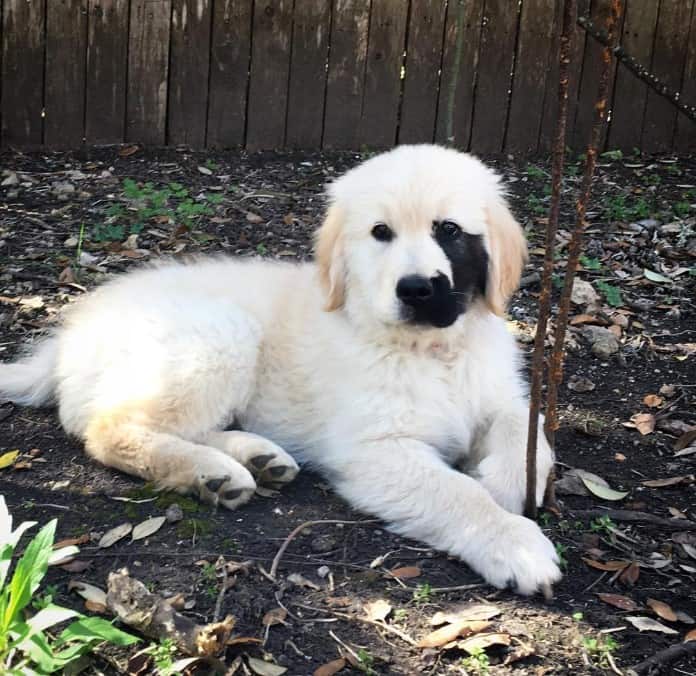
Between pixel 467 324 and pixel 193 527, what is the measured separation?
4.05 feet

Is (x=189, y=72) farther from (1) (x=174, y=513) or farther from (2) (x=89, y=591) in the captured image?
(2) (x=89, y=591)

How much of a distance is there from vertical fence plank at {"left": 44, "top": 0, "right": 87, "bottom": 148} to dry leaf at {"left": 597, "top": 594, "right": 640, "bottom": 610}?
19.0 ft

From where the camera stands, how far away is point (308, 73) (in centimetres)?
731

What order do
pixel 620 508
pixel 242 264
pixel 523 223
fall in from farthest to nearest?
pixel 523 223, pixel 242 264, pixel 620 508

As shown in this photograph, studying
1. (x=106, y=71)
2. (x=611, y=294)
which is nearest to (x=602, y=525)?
(x=611, y=294)

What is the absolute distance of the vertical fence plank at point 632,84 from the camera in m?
7.32

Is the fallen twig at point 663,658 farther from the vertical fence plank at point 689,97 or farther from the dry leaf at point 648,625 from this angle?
the vertical fence plank at point 689,97

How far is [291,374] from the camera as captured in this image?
3.76 metres

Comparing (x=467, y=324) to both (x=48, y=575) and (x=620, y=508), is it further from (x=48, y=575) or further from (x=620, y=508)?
(x=48, y=575)

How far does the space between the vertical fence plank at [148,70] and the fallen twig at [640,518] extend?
17.0 feet

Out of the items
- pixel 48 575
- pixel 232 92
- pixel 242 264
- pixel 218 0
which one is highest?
pixel 218 0

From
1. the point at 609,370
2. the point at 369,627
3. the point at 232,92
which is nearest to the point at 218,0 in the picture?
the point at 232,92

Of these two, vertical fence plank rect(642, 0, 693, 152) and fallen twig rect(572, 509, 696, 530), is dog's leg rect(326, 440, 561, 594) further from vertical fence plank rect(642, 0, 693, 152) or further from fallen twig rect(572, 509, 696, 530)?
vertical fence plank rect(642, 0, 693, 152)

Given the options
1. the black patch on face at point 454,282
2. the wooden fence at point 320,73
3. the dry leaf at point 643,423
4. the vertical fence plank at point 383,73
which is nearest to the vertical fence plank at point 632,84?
the wooden fence at point 320,73
